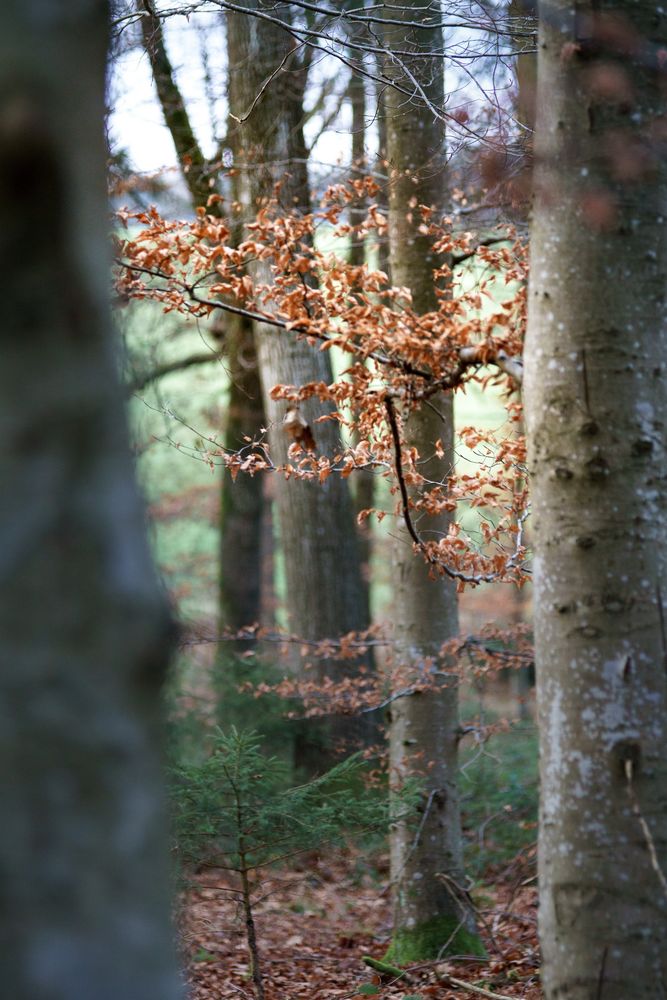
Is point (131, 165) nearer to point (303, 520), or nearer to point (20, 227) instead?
point (303, 520)

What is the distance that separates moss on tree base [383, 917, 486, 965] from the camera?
20.7 ft

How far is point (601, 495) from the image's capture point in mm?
3041

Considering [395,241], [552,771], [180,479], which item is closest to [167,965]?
A: [552,771]

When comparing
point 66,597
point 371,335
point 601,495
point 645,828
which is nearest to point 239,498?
point 371,335

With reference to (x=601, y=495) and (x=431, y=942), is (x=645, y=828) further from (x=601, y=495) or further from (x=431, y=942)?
(x=431, y=942)

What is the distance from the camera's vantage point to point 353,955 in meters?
6.88

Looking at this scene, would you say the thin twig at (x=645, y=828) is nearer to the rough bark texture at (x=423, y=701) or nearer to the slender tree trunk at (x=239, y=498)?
the rough bark texture at (x=423, y=701)

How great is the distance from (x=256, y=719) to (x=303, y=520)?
2.15m

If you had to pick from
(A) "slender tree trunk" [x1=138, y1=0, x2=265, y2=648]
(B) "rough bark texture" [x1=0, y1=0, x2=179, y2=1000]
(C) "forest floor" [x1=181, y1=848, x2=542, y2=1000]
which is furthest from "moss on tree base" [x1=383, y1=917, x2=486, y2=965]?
(B) "rough bark texture" [x1=0, y1=0, x2=179, y2=1000]

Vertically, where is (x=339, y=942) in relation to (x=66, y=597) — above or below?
below

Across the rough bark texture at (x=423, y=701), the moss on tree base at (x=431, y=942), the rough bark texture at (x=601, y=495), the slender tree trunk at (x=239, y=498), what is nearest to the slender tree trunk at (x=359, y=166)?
the rough bark texture at (x=423, y=701)

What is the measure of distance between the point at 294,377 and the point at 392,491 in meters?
4.34

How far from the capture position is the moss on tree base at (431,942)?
6.32 metres

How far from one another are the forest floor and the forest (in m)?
0.04
